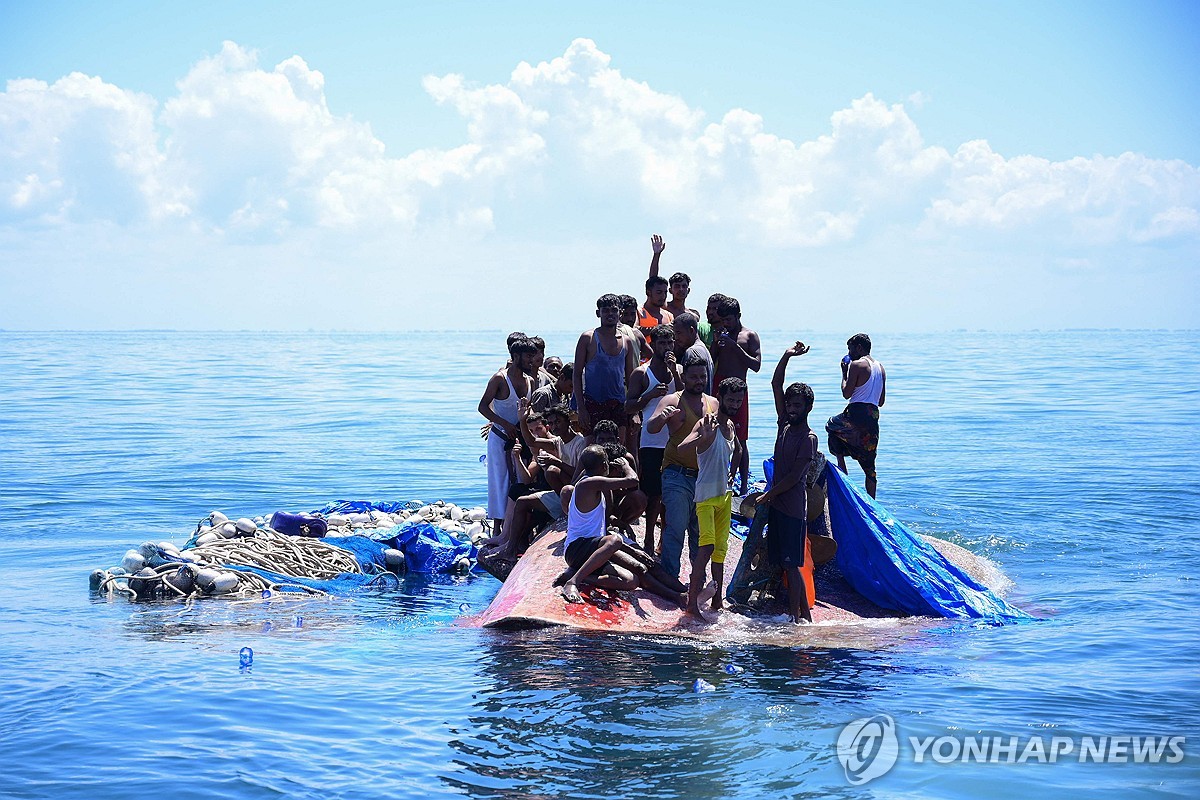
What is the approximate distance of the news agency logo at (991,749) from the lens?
711cm

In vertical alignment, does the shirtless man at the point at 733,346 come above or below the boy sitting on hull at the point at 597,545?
above

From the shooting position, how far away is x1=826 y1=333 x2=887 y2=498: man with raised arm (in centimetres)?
1214

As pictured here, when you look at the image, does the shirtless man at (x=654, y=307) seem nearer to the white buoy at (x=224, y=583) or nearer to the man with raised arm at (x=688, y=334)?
the man with raised arm at (x=688, y=334)

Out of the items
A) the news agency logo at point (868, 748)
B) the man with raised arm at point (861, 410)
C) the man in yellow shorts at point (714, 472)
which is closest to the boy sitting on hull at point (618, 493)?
the man in yellow shorts at point (714, 472)

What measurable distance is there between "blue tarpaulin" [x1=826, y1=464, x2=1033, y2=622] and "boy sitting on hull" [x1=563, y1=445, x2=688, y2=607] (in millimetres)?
1562

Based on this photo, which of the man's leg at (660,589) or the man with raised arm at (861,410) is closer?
the man's leg at (660,589)

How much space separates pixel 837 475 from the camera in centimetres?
933

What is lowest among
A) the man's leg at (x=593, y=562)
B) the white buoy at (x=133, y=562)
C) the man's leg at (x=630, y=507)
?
the white buoy at (x=133, y=562)

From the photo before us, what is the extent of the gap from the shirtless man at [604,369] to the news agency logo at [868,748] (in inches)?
151

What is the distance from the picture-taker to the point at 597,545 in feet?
29.5

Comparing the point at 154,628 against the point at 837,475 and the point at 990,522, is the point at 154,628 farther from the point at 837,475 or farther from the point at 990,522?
the point at 990,522

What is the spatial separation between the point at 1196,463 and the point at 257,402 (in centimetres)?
3096

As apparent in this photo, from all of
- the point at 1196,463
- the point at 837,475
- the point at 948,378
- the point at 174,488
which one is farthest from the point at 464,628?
the point at 948,378

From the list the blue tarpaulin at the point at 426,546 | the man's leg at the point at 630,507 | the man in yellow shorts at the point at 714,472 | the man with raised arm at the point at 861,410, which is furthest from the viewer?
the blue tarpaulin at the point at 426,546
